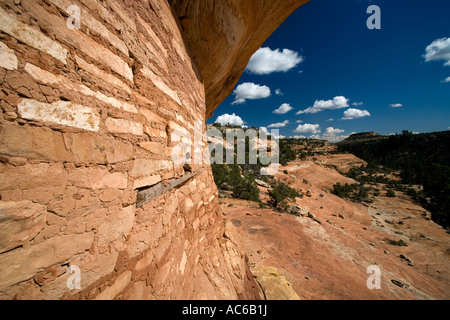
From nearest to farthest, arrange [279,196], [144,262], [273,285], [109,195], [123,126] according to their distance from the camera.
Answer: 1. [109,195]
2. [123,126]
3. [144,262]
4. [273,285]
5. [279,196]

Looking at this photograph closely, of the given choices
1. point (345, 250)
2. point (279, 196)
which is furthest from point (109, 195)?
point (279, 196)

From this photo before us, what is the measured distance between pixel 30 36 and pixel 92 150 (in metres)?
0.56

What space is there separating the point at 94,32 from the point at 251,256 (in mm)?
6155

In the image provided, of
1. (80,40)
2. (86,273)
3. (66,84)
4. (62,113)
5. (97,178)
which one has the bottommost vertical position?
(86,273)

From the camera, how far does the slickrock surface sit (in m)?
5.28

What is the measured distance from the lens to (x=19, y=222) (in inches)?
28.9

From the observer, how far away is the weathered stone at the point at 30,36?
0.71m

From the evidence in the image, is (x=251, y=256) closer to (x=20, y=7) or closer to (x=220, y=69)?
(x=220, y=69)

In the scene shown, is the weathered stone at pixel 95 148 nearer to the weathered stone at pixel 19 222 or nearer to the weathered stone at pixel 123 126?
the weathered stone at pixel 123 126

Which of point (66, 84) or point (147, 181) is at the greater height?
point (66, 84)

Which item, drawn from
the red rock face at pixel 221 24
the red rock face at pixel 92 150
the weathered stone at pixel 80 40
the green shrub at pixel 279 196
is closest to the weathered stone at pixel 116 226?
the red rock face at pixel 92 150

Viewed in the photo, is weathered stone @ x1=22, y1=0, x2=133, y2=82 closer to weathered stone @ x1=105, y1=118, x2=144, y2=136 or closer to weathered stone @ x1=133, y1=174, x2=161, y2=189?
weathered stone @ x1=105, y1=118, x2=144, y2=136

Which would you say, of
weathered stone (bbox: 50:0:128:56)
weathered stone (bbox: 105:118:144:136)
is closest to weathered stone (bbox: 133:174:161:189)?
weathered stone (bbox: 105:118:144:136)

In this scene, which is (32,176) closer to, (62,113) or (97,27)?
(62,113)
